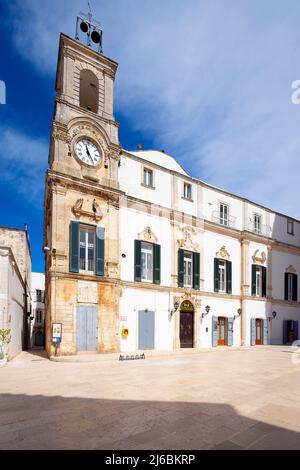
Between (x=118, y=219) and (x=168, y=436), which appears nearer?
(x=168, y=436)

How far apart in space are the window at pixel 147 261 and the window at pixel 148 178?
155 inches

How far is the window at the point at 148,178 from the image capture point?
67.1ft

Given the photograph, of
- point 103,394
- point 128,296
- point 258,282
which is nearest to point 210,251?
point 258,282

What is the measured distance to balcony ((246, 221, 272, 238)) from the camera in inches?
1022

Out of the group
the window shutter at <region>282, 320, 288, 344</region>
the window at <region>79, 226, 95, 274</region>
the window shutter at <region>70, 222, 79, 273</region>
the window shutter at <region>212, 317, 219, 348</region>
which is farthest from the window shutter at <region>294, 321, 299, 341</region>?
the window shutter at <region>70, 222, 79, 273</region>

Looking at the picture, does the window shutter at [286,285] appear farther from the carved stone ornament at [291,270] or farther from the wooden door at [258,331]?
the wooden door at [258,331]

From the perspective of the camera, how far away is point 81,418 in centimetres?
617

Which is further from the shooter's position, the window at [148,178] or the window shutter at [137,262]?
the window at [148,178]

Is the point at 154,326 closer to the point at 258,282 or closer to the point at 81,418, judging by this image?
the point at 258,282

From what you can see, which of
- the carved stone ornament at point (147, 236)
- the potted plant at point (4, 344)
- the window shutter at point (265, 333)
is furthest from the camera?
the window shutter at point (265, 333)

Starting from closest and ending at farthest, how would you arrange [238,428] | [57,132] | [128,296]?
1. [238,428]
2. [57,132]
3. [128,296]

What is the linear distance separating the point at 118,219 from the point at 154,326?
680 cm

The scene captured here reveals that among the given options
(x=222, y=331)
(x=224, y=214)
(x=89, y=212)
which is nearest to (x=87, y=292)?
(x=89, y=212)

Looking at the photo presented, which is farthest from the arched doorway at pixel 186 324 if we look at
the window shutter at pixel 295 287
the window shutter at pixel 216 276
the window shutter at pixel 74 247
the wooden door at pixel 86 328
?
the window shutter at pixel 295 287
